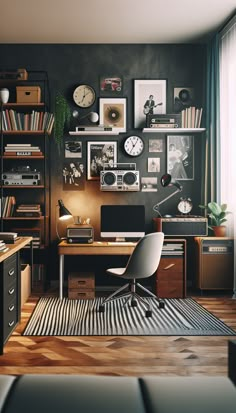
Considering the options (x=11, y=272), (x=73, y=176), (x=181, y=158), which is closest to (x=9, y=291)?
(x=11, y=272)

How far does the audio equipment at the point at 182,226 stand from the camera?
508 cm

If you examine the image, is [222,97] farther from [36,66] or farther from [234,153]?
[36,66]

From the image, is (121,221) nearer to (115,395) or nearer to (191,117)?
(191,117)

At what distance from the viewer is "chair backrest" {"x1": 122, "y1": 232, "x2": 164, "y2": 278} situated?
4.13 metres

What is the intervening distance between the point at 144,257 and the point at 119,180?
137cm

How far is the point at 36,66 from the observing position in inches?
218

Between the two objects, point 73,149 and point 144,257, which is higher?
point 73,149

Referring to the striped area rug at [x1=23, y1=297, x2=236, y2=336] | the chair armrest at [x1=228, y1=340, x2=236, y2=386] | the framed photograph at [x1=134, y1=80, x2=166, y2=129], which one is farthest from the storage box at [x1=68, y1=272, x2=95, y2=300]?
the chair armrest at [x1=228, y1=340, x2=236, y2=386]

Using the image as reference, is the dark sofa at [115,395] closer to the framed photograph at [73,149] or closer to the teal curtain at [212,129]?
the teal curtain at [212,129]

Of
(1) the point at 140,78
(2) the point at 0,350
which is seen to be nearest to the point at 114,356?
(2) the point at 0,350

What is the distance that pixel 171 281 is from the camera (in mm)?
5000

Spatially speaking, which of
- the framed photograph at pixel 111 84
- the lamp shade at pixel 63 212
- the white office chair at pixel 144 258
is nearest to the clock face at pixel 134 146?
the framed photograph at pixel 111 84

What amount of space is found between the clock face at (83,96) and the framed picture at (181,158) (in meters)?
1.18

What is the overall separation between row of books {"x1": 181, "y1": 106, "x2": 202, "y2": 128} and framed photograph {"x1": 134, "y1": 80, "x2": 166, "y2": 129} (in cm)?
27
